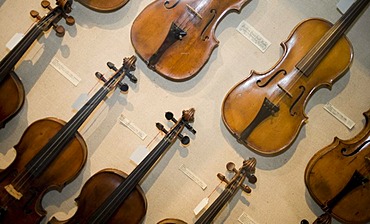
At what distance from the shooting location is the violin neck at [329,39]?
8.44 ft

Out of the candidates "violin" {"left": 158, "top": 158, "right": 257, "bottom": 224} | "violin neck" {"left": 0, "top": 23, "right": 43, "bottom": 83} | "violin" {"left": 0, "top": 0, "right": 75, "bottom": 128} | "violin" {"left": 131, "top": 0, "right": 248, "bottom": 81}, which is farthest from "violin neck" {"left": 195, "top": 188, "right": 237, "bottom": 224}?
"violin neck" {"left": 0, "top": 23, "right": 43, "bottom": 83}

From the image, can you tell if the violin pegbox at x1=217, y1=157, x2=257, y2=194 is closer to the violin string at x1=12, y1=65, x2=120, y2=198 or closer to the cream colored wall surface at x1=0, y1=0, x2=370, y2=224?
the cream colored wall surface at x1=0, y1=0, x2=370, y2=224

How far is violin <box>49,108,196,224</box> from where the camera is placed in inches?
93.0

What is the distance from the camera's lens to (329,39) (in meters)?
2.62

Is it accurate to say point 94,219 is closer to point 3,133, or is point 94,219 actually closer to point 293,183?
point 3,133

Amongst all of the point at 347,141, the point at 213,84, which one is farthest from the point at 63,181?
the point at 347,141

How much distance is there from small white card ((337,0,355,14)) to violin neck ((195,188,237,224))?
1334 millimetres

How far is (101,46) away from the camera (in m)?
2.75

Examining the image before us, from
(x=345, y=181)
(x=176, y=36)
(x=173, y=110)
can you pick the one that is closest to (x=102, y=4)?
(x=176, y=36)

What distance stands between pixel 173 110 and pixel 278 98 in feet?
2.13

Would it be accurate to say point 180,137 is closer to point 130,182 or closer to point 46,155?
point 130,182

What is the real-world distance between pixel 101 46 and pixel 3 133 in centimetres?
80

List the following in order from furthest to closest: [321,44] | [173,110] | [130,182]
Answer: [173,110], [321,44], [130,182]

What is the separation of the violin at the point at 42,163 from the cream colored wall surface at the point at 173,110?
0.24 metres
